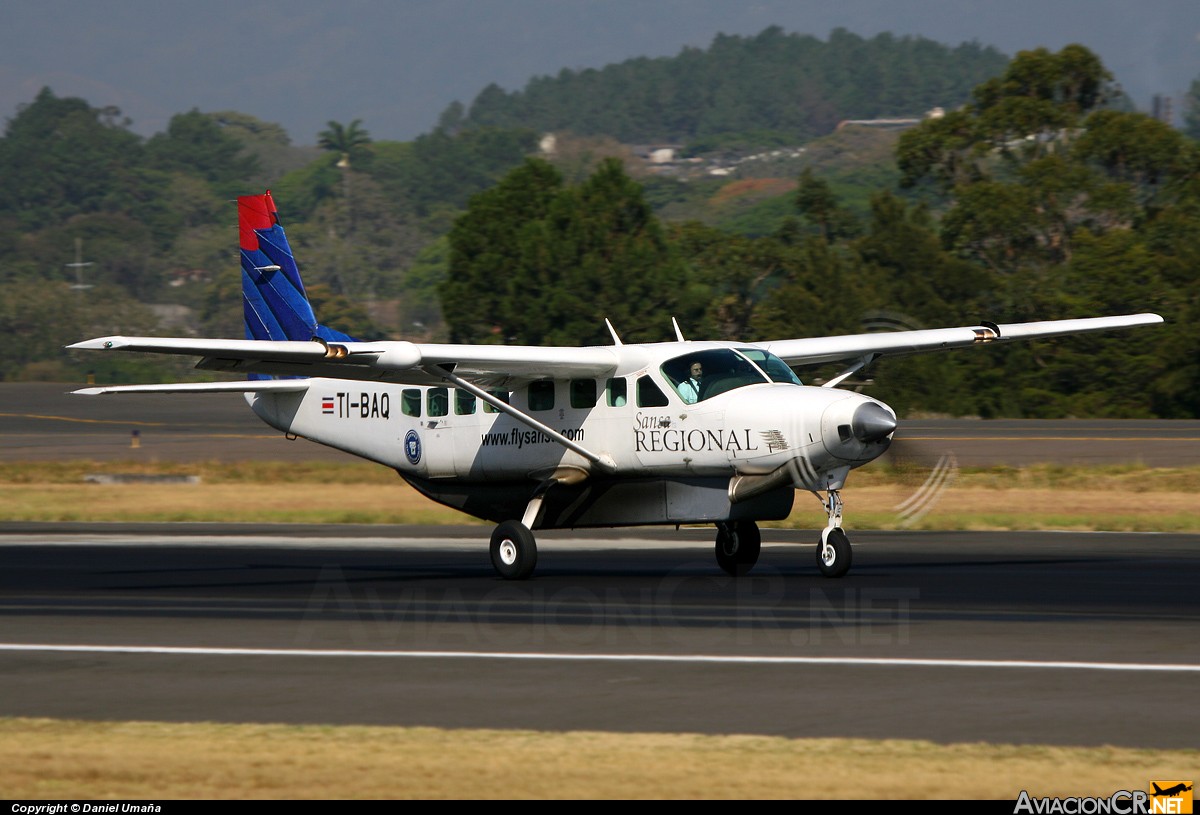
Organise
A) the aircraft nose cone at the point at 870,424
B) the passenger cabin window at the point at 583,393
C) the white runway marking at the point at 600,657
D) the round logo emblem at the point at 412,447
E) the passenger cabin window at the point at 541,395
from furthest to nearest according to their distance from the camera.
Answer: the round logo emblem at the point at 412,447 < the passenger cabin window at the point at 541,395 < the passenger cabin window at the point at 583,393 < the aircraft nose cone at the point at 870,424 < the white runway marking at the point at 600,657

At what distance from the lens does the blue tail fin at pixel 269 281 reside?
2411 cm

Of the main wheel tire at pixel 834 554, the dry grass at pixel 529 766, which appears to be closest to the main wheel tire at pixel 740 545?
the main wheel tire at pixel 834 554

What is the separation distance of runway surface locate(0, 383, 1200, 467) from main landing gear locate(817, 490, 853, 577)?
1539 cm

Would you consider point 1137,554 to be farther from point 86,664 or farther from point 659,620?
point 86,664

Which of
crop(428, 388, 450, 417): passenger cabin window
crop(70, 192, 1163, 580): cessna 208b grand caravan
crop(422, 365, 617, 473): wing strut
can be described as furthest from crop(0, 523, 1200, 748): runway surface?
crop(428, 388, 450, 417): passenger cabin window

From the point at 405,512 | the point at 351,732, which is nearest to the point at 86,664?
the point at 351,732

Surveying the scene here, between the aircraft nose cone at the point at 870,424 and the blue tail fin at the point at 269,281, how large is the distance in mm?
9287

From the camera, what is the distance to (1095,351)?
6012 centimetres

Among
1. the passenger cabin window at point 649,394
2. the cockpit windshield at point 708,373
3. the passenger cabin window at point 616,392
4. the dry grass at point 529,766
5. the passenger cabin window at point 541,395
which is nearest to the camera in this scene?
the dry grass at point 529,766

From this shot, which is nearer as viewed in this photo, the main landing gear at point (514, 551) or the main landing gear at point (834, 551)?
the main landing gear at point (834, 551)

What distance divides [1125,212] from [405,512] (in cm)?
4786

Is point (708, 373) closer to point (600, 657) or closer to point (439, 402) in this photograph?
point (439, 402)

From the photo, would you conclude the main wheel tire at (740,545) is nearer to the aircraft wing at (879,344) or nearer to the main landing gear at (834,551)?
the main landing gear at (834,551)

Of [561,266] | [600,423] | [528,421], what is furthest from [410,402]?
[561,266]
